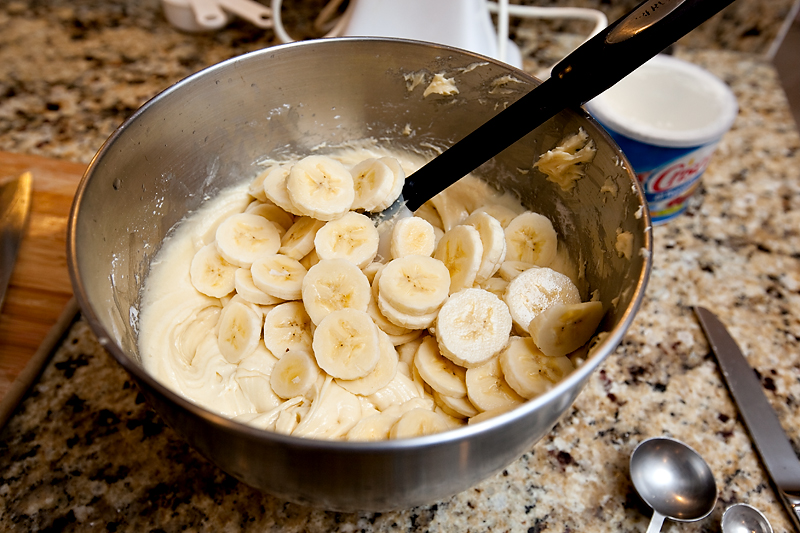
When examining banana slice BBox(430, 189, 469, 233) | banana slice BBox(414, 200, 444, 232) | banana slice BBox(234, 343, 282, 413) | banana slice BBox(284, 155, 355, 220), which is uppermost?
banana slice BBox(284, 155, 355, 220)

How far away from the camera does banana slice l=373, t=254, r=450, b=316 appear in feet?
3.22

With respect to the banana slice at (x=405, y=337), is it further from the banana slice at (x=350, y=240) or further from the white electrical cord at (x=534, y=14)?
the white electrical cord at (x=534, y=14)

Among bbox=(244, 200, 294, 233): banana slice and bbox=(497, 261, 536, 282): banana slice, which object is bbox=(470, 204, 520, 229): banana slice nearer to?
bbox=(497, 261, 536, 282): banana slice

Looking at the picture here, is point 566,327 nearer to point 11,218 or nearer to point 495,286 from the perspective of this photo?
point 495,286

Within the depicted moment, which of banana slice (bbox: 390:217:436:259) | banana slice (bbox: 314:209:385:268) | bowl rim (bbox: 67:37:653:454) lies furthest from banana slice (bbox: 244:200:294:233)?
bowl rim (bbox: 67:37:653:454)

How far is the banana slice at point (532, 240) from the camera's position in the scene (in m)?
1.15

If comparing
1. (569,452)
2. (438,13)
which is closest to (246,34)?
(438,13)

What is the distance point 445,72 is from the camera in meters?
1.13

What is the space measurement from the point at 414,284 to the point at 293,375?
27 centimetres

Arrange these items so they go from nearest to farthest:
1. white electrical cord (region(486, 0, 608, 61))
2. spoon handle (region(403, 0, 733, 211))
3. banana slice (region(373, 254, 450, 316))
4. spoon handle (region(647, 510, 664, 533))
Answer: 1. spoon handle (region(403, 0, 733, 211))
2. spoon handle (region(647, 510, 664, 533))
3. banana slice (region(373, 254, 450, 316))
4. white electrical cord (region(486, 0, 608, 61))

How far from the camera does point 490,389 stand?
921mm

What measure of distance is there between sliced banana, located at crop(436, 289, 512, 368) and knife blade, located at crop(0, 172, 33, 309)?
910 mm

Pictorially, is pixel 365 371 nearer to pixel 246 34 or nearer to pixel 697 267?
pixel 697 267

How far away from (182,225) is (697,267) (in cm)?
120
